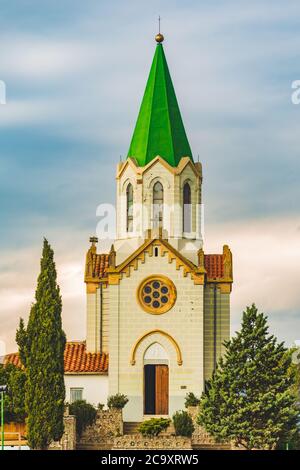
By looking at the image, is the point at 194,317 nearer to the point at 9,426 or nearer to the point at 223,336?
the point at 223,336

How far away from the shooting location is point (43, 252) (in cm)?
8019

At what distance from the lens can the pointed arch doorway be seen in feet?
279

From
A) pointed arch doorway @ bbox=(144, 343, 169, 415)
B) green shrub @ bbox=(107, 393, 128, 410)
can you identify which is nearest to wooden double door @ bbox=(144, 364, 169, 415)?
pointed arch doorway @ bbox=(144, 343, 169, 415)

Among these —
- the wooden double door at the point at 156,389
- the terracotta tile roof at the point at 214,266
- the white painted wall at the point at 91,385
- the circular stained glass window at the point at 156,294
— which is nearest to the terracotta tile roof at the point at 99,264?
the circular stained glass window at the point at 156,294

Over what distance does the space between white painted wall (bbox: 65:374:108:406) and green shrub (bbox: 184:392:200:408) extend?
4.25 metres

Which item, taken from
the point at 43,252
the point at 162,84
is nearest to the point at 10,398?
the point at 43,252

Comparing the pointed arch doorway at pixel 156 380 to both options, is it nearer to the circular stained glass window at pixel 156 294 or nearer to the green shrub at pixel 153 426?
the circular stained glass window at pixel 156 294

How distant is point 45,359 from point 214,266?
43.2ft

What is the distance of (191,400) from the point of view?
83562 mm

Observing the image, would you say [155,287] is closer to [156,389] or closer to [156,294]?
[156,294]

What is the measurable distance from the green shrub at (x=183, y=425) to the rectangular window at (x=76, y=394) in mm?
5846

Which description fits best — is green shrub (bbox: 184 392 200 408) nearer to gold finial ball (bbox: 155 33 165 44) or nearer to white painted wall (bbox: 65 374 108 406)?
white painted wall (bbox: 65 374 108 406)

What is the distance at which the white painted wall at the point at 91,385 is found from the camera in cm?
8506

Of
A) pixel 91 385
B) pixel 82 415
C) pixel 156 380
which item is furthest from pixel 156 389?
pixel 82 415
